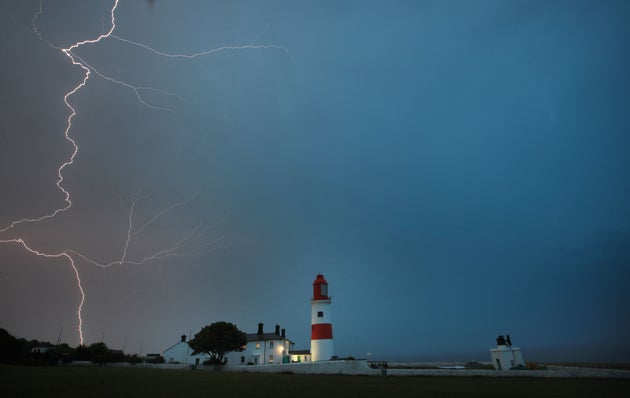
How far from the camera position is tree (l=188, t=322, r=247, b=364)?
4072 cm

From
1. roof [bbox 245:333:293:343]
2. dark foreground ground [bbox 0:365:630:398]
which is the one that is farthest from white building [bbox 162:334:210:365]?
dark foreground ground [bbox 0:365:630:398]

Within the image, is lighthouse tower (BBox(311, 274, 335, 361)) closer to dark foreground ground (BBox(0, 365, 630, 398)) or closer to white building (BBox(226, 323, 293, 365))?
white building (BBox(226, 323, 293, 365))

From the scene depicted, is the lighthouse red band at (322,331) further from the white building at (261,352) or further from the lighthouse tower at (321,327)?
the white building at (261,352)

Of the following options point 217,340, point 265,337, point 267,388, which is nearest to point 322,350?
point 217,340

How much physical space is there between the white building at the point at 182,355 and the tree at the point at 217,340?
10526mm

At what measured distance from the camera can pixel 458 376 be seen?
2545 cm

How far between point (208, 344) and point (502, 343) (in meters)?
33.5

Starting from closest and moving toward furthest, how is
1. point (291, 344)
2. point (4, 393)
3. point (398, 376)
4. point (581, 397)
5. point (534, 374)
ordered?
point (4, 393) → point (581, 397) → point (534, 374) → point (398, 376) → point (291, 344)

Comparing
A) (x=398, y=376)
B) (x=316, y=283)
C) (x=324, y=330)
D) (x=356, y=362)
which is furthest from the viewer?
(x=316, y=283)

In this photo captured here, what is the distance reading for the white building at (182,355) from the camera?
5091 centimetres

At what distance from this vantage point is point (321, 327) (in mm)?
36031

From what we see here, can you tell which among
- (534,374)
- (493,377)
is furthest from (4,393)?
(534,374)

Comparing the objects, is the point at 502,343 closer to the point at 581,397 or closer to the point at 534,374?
the point at 534,374

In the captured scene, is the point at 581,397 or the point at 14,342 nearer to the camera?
the point at 581,397
